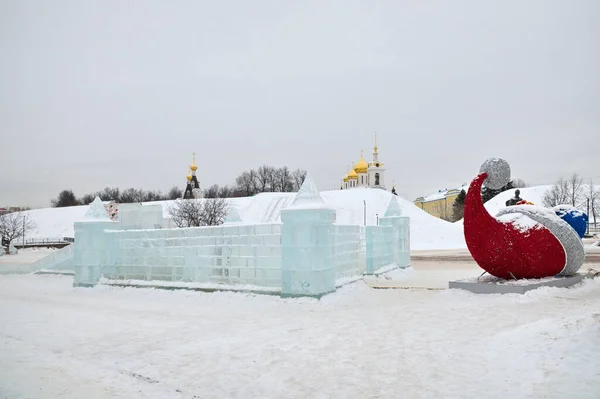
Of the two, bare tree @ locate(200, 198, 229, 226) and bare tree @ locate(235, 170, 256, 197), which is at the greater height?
bare tree @ locate(235, 170, 256, 197)

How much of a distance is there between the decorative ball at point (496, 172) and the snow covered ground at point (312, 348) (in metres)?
2.60

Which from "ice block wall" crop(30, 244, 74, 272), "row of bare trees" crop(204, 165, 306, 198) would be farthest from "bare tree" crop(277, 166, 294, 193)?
"ice block wall" crop(30, 244, 74, 272)

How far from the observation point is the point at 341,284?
11.6 m

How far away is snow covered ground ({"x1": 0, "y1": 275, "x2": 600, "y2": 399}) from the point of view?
502cm

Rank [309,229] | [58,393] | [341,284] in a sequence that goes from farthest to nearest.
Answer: [341,284] < [309,229] < [58,393]

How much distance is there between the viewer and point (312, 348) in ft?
21.6

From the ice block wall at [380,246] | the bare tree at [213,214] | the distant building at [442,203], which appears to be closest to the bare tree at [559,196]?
the distant building at [442,203]

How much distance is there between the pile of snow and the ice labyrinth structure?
25.8m

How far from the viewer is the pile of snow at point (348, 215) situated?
148 feet

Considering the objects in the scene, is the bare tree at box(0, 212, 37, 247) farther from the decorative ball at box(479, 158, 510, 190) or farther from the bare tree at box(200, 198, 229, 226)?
the decorative ball at box(479, 158, 510, 190)

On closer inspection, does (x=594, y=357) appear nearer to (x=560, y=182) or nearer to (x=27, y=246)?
(x=27, y=246)

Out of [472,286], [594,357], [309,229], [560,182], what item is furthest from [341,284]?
[560,182]

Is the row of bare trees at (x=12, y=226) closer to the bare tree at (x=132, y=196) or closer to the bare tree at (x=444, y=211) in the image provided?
the bare tree at (x=132, y=196)

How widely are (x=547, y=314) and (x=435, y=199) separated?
333 feet
